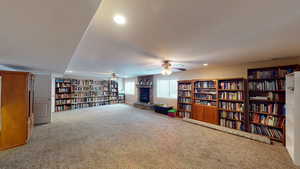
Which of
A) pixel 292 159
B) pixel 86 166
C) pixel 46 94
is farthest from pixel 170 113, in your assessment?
pixel 46 94

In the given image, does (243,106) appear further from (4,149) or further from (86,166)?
(4,149)

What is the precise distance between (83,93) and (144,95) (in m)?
4.11

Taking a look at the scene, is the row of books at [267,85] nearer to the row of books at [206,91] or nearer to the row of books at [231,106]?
the row of books at [231,106]

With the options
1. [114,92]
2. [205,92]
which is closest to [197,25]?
[205,92]

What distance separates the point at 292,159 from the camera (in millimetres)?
2357

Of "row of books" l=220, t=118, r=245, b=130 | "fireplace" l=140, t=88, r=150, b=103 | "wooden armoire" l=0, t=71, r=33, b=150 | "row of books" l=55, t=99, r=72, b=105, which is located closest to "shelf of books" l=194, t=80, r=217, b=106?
"row of books" l=220, t=118, r=245, b=130

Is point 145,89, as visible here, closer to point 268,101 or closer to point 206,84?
point 206,84

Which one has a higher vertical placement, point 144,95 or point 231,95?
point 231,95

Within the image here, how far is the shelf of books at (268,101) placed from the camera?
127 inches

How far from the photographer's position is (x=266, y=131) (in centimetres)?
342

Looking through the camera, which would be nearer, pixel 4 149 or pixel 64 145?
pixel 4 149

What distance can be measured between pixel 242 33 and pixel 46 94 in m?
6.16

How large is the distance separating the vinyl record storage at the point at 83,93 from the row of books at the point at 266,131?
27.6ft

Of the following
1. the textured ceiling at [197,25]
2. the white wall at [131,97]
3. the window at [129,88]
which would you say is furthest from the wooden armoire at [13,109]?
the window at [129,88]
